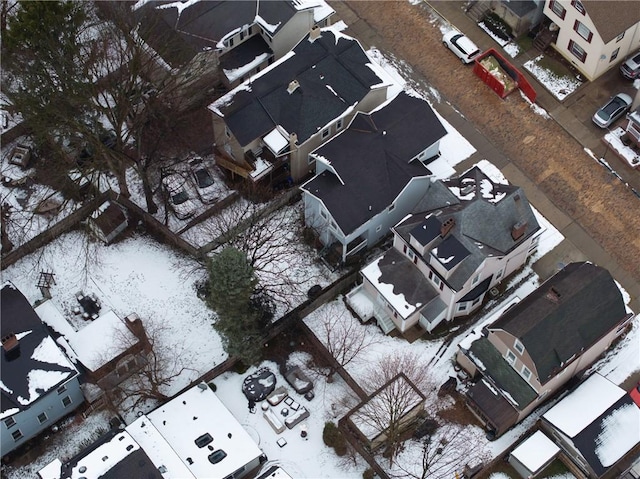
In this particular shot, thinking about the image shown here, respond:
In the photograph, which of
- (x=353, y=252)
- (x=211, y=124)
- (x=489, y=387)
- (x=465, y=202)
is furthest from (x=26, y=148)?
(x=489, y=387)

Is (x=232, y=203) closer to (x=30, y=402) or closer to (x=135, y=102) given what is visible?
(x=135, y=102)

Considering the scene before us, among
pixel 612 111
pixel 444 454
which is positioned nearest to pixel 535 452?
pixel 444 454

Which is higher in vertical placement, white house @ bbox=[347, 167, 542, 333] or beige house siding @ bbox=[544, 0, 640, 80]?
beige house siding @ bbox=[544, 0, 640, 80]

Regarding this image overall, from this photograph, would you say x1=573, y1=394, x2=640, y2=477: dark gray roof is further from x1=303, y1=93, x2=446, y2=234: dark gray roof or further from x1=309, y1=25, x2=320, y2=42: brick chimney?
x1=309, y1=25, x2=320, y2=42: brick chimney

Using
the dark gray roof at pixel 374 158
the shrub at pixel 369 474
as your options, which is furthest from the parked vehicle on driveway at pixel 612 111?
the shrub at pixel 369 474

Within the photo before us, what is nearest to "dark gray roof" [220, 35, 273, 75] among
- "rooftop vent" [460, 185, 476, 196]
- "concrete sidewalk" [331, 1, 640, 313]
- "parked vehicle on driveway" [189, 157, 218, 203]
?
"parked vehicle on driveway" [189, 157, 218, 203]

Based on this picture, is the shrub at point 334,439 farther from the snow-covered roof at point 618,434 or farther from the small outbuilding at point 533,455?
the snow-covered roof at point 618,434

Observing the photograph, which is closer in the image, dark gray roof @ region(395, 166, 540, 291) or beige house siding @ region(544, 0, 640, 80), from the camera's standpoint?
dark gray roof @ region(395, 166, 540, 291)
